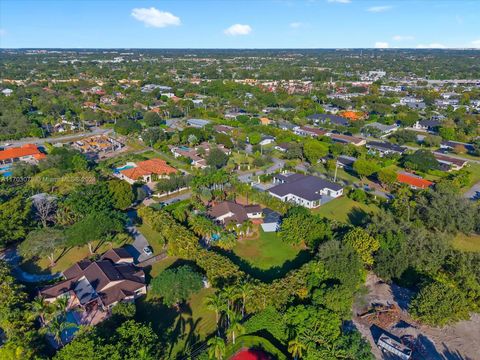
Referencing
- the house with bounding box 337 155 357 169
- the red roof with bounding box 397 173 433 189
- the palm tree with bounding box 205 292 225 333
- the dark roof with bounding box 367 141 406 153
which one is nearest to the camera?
the palm tree with bounding box 205 292 225 333

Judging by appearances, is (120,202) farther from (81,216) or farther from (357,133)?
(357,133)

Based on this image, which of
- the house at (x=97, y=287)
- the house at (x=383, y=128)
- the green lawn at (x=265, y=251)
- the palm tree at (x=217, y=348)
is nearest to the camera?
the palm tree at (x=217, y=348)

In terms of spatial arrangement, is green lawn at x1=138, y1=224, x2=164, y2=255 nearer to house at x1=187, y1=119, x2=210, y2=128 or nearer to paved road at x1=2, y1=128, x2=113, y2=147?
paved road at x1=2, y1=128, x2=113, y2=147

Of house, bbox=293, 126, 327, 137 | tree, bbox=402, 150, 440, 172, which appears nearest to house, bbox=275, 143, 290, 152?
house, bbox=293, 126, 327, 137

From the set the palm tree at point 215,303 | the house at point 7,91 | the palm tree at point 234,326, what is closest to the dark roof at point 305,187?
the palm tree at point 215,303

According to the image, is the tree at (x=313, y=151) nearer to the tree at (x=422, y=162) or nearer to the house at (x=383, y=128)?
the tree at (x=422, y=162)
